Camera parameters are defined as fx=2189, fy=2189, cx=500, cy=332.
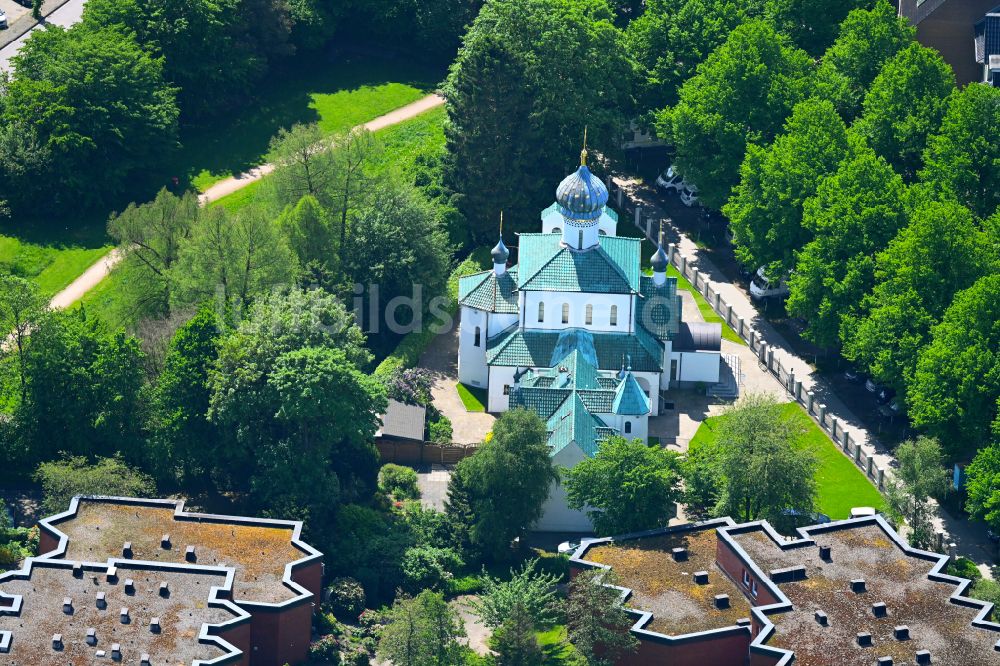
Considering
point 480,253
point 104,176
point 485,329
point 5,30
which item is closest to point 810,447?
point 485,329

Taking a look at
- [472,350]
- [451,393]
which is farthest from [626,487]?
[472,350]

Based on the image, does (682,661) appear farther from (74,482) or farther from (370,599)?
(74,482)

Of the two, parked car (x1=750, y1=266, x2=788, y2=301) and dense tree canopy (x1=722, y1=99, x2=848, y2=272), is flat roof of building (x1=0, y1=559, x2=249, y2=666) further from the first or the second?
parked car (x1=750, y1=266, x2=788, y2=301)

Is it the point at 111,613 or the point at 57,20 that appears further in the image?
the point at 57,20

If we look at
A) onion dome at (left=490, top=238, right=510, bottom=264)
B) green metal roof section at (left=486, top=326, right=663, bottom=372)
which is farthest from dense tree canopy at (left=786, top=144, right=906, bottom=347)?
onion dome at (left=490, top=238, right=510, bottom=264)

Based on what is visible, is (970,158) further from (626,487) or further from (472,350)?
(626,487)

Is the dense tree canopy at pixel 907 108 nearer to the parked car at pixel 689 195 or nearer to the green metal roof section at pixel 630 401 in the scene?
the parked car at pixel 689 195
